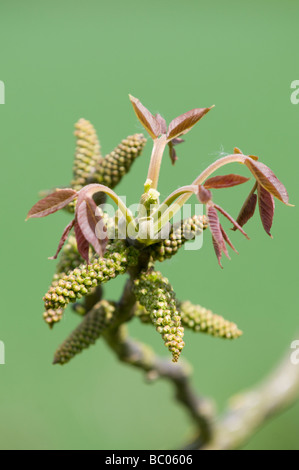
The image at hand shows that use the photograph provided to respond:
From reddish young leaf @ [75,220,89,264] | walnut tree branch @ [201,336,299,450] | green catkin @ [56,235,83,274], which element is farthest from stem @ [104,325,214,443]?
reddish young leaf @ [75,220,89,264]

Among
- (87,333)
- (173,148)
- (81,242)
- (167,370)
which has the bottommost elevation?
(167,370)

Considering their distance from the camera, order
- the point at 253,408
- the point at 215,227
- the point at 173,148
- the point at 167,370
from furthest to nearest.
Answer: the point at 253,408 → the point at 167,370 → the point at 173,148 → the point at 215,227

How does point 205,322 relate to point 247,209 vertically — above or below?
below

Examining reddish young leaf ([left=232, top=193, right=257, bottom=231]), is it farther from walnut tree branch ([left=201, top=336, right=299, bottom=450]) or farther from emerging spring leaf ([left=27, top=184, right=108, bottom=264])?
walnut tree branch ([left=201, top=336, right=299, bottom=450])

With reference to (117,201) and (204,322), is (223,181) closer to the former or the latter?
(117,201)

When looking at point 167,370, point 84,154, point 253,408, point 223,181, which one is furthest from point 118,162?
point 253,408

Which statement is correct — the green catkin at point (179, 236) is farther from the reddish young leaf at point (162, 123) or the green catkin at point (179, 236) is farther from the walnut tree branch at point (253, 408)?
the walnut tree branch at point (253, 408)

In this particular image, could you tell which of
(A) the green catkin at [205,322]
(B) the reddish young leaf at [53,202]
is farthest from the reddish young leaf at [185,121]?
(A) the green catkin at [205,322]
